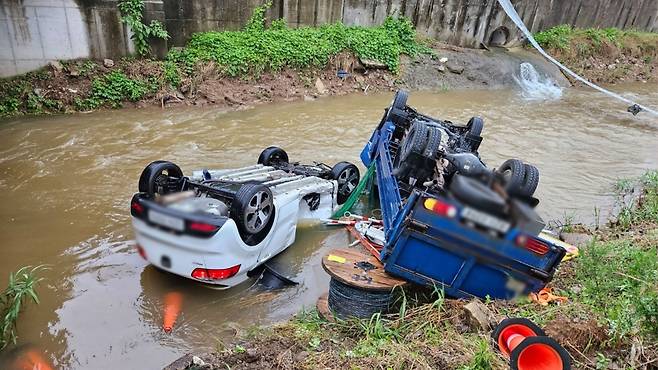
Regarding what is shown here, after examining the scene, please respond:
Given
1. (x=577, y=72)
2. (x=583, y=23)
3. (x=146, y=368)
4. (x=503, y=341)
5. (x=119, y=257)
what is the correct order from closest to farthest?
(x=503, y=341)
(x=146, y=368)
(x=119, y=257)
(x=577, y=72)
(x=583, y=23)

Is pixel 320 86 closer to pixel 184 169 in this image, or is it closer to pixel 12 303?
pixel 184 169

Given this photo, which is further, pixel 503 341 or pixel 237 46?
pixel 237 46

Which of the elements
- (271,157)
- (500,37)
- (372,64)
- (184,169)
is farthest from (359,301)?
(500,37)

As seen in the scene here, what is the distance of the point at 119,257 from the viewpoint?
5.34m

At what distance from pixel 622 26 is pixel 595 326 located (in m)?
20.9

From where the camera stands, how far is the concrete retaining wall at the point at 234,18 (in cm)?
954

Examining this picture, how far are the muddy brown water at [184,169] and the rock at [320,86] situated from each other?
37cm

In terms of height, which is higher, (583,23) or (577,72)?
(583,23)

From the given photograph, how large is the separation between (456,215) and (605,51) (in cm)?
2140

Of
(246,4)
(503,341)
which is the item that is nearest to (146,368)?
(503,341)

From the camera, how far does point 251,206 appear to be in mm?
3057

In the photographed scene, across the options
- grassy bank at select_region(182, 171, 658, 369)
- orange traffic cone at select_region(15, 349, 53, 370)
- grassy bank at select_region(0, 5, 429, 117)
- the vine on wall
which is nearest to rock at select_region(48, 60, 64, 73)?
grassy bank at select_region(0, 5, 429, 117)

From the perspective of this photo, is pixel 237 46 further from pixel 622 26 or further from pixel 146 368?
pixel 622 26

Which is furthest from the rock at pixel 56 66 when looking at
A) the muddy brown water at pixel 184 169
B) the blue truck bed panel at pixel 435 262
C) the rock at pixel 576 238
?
the rock at pixel 576 238
